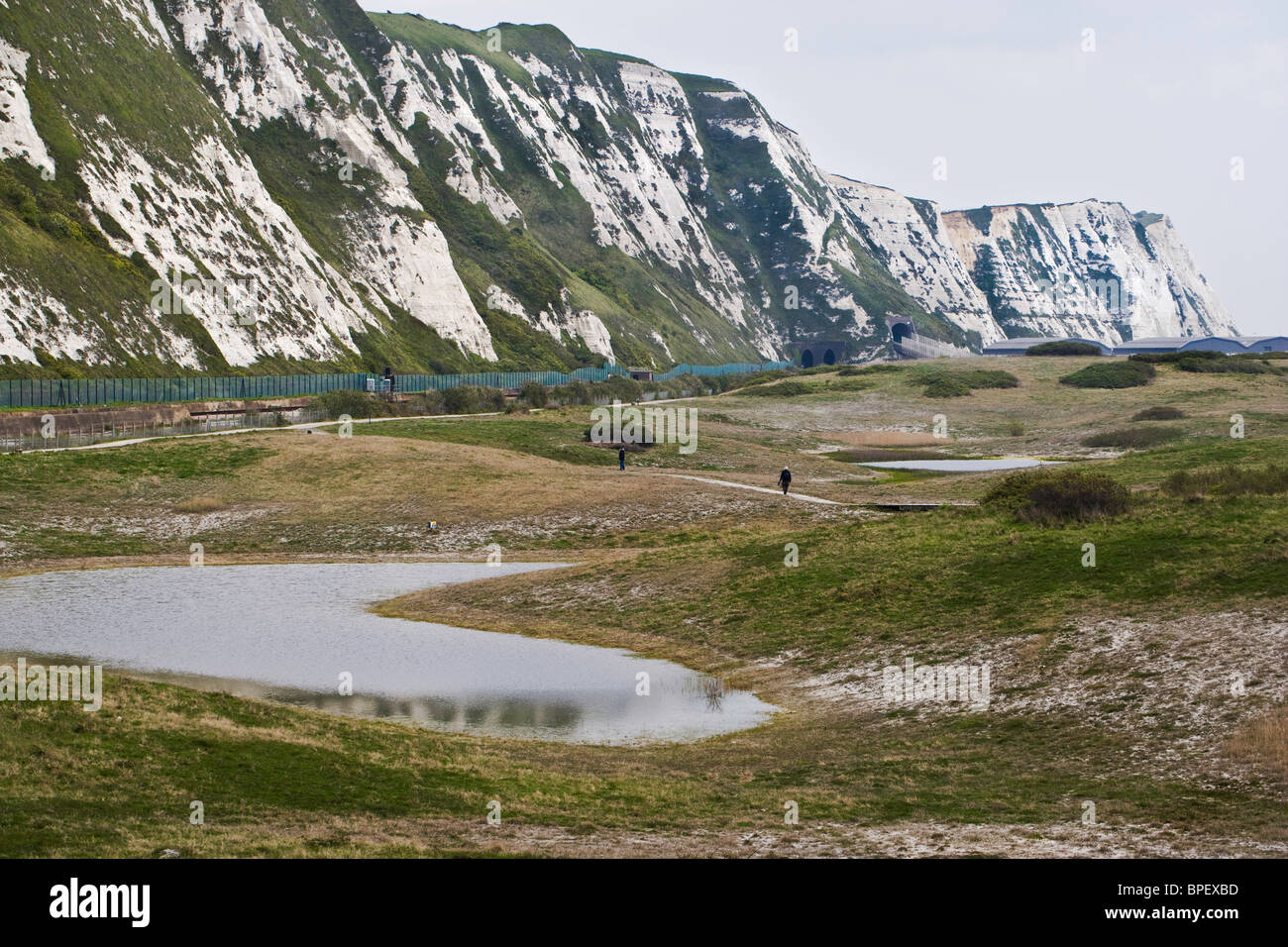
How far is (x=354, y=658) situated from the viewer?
116ft

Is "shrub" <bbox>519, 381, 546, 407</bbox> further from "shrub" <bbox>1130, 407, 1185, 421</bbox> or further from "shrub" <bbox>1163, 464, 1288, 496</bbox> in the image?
"shrub" <bbox>1163, 464, 1288, 496</bbox>

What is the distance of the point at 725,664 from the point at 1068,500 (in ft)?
51.8

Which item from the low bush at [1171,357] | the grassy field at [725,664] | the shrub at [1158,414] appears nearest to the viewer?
the grassy field at [725,664]

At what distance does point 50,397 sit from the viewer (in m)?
81.9

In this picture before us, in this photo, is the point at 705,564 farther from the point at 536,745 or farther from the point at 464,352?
the point at 464,352

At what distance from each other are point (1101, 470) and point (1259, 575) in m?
37.9

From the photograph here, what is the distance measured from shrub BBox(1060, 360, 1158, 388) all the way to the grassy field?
237 ft

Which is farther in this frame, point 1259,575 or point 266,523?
point 266,523

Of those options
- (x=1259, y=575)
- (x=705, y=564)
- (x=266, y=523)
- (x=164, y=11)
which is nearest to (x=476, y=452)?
(x=266, y=523)

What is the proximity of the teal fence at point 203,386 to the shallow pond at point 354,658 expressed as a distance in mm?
36501

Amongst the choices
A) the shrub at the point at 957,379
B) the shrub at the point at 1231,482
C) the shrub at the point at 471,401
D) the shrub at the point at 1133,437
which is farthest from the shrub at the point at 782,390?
the shrub at the point at 1231,482

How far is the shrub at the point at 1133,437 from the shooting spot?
94.6 metres

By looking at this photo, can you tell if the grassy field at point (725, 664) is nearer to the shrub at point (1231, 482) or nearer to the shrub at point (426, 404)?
the shrub at point (1231, 482)

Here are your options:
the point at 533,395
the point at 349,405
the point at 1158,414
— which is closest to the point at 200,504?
the point at 349,405
